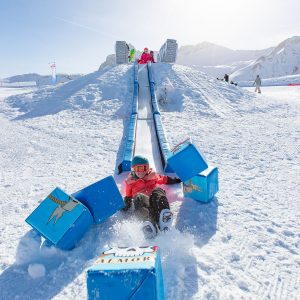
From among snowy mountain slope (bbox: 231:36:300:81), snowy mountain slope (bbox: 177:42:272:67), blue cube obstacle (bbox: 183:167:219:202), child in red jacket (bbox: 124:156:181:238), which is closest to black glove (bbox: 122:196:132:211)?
child in red jacket (bbox: 124:156:181:238)

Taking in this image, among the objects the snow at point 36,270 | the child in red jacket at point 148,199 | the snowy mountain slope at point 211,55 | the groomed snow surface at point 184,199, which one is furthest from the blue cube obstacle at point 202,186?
the snowy mountain slope at point 211,55

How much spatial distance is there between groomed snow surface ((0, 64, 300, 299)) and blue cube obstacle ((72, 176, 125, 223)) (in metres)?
0.20

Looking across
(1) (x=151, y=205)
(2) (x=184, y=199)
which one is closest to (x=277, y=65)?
(2) (x=184, y=199)

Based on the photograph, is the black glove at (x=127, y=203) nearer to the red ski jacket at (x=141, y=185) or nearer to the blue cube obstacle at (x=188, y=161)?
the red ski jacket at (x=141, y=185)

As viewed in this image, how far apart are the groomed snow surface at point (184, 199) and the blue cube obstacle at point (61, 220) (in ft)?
0.46

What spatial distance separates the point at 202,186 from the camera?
3979 mm

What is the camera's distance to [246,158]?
6.20 metres

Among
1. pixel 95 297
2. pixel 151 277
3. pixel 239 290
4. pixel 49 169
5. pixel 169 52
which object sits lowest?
pixel 49 169

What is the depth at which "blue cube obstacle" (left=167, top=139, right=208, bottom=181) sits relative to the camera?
3762 mm

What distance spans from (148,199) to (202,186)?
2.57ft

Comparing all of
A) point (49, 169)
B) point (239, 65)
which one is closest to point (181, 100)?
point (49, 169)

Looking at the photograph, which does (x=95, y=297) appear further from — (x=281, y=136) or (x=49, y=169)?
(x=281, y=136)

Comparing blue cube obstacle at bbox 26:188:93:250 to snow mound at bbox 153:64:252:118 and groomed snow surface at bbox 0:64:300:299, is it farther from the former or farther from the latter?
snow mound at bbox 153:64:252:118

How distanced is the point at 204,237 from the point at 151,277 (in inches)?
59.8
